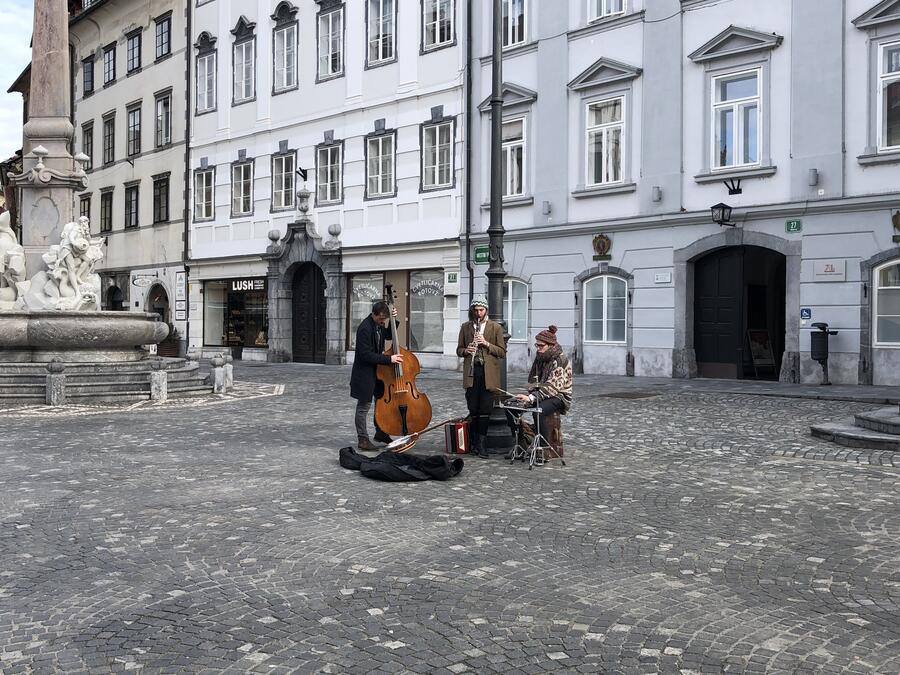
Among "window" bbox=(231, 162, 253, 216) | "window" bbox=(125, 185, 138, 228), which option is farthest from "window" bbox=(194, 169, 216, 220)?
"window" bbox=(125, 185, 138, 228)

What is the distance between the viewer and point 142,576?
16.8 ft

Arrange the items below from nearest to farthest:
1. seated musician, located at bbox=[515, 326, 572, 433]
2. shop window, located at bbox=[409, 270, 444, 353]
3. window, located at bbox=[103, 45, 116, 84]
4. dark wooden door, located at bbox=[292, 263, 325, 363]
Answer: seated musician, located at bbox=[515, 326, 572, 433]
shop window, located at bbox=[409, 270, 444, 353]
dark wooden door, located at bbox=[292, 263, 325, 363]
window, located at bbox=[103, 45, 116, 84]

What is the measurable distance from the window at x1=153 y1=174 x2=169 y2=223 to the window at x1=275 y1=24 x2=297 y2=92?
7.46 metres

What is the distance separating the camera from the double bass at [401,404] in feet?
32.0

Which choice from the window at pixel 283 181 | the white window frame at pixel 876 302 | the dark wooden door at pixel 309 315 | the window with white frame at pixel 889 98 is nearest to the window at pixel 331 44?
the window at pixel 283 181

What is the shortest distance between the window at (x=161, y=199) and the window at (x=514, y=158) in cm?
1668

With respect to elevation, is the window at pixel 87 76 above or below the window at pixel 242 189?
above

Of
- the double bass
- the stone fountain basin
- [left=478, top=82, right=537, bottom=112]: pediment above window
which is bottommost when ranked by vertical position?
the double bass

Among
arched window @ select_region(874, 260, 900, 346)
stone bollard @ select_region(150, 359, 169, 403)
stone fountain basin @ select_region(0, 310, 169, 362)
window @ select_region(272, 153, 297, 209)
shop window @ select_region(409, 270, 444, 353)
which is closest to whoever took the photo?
stone bollard @ select_region(150, 359, 169, 403)

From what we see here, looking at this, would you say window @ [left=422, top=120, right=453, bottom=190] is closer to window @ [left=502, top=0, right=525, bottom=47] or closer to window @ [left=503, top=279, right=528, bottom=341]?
window @ [left=502, top=0, right=525, bottom=47]

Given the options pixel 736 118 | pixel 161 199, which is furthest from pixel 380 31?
pixel 161 199

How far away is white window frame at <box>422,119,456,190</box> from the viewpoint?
81.9 ft

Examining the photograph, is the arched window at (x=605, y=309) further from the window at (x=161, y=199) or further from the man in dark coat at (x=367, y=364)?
the window at (x=161, y=199)

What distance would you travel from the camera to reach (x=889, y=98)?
17.4 metres
